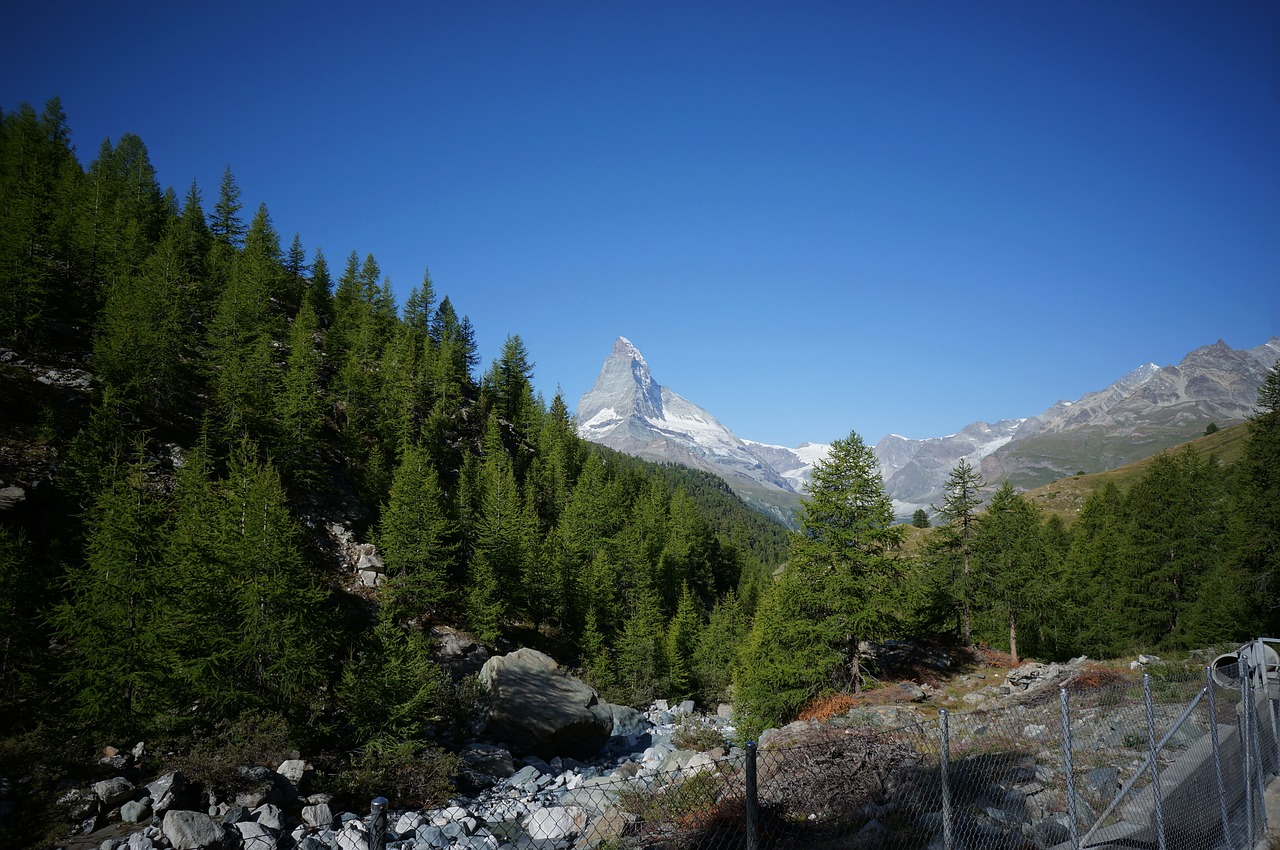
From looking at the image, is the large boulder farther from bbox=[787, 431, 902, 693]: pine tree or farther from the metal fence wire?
the metal fence wire

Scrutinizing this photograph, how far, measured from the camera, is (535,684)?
1191 inches

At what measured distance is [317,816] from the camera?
17906mm

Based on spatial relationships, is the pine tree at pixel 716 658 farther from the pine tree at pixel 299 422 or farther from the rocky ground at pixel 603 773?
the pine tree at pixel 299 422

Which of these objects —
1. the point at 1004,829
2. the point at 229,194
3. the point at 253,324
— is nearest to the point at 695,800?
the point at 1004,829

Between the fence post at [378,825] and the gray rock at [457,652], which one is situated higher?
the fence post at [378,825]

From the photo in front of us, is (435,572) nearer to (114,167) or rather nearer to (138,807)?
(138,807)

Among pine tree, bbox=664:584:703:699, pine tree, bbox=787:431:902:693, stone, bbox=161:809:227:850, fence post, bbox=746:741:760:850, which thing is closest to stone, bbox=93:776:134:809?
stone, bbox=161:809:227:850

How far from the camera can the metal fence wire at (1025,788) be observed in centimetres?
791

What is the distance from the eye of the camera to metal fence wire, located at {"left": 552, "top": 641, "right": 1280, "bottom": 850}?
26.0 ft

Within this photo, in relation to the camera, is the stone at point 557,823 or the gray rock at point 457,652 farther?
the gray rock at point 457,652

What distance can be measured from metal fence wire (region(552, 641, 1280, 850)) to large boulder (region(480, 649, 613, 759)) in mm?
14162

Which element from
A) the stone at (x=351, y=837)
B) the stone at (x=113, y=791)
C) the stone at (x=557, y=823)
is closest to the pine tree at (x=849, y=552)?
the stone at (x=557, y=823)

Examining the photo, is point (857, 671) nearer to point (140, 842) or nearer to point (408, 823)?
point (408, 823)

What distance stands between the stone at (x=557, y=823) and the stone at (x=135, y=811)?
33.7 feet
